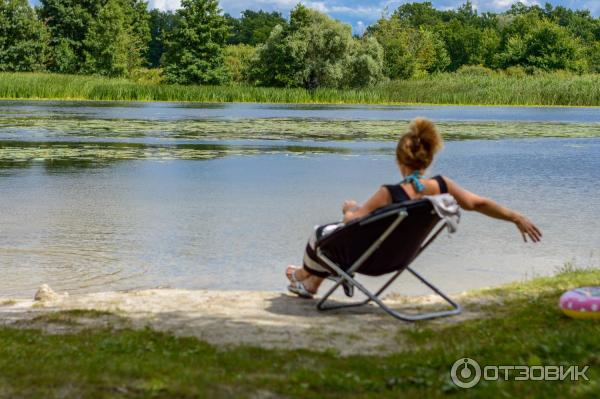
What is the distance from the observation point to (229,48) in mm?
84062

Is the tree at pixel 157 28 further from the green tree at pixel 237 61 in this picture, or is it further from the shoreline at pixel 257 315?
the shoreline at pixel 257 315

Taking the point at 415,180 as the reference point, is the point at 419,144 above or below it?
above

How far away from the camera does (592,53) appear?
101m

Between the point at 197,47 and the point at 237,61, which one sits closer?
the point at 197,47

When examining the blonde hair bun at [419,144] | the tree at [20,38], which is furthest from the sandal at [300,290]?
the tree at [20,38]

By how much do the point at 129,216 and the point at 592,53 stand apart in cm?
9704

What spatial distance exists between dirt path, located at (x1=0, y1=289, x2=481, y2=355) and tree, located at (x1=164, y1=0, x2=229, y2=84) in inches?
2559

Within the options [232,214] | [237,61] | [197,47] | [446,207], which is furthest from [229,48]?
[446,207]

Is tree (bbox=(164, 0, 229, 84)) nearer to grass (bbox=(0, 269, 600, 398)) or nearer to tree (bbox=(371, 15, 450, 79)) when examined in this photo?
tree (bbox=(371, 15, 450, 79))

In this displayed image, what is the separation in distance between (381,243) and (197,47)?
225 ft

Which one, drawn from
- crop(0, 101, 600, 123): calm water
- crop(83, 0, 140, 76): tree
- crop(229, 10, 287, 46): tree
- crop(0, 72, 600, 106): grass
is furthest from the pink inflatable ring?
crop(229, 10, 287, 46): tree

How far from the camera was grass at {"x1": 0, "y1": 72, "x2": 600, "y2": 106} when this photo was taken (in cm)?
5150

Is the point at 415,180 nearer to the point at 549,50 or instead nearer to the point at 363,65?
the point at 363,65

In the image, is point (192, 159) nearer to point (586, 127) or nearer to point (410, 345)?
point (410, 345)
